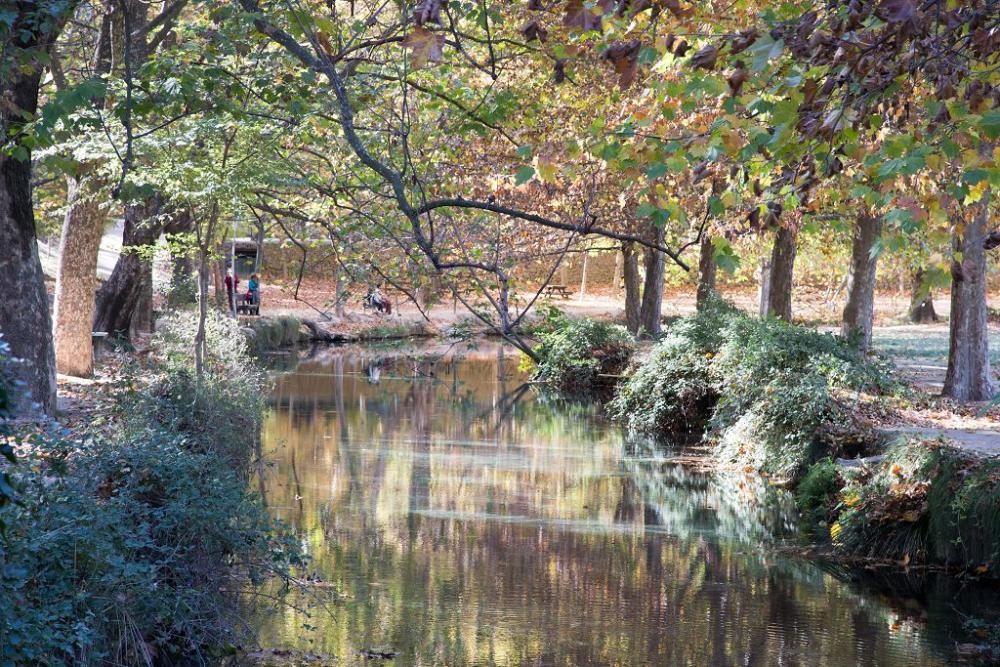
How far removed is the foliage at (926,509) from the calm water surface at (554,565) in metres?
0.44

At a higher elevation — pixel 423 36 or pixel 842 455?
pixel 423 36

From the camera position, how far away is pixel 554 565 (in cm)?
1095

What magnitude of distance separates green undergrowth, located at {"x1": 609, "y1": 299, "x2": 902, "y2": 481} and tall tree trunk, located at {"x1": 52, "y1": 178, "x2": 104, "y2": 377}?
30.4 ft

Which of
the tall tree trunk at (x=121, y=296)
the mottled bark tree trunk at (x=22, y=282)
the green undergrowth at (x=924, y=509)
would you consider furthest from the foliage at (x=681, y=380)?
the tall tree trunk at (x=121, y=296)

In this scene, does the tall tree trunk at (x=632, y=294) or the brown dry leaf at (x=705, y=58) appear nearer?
the brown dry leaf at (x=705, y=58)

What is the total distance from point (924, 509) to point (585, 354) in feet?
52.4

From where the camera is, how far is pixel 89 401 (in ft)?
52.9

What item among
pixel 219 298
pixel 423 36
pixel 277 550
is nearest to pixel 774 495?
pixel 277 550

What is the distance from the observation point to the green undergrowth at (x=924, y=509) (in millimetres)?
10102

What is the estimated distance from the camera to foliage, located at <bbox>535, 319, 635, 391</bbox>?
2636cm

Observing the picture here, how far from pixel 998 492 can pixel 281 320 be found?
28419mm

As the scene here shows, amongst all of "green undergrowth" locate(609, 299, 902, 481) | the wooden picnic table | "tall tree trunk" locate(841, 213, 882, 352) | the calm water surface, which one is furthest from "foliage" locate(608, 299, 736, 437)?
"tall tree trunk" locate(841, 213, 882, 352)

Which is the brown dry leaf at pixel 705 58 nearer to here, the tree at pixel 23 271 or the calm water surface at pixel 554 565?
the calm water surface at pixel 554 565

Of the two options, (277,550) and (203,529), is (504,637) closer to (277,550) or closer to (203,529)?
(277,550)
